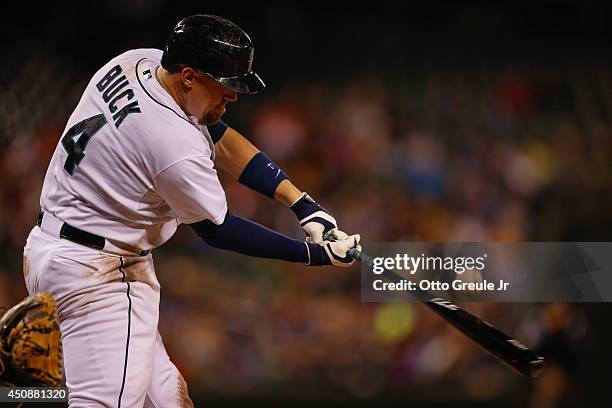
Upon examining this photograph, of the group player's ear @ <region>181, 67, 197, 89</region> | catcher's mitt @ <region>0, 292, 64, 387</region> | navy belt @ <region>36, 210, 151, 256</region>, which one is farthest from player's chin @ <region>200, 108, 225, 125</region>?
catcher's mitt @ <region>0, 292, 64, 387</region>

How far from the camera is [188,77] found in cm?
222

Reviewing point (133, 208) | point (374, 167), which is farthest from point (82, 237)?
point (374, 167)

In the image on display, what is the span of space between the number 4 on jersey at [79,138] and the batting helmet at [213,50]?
234mm

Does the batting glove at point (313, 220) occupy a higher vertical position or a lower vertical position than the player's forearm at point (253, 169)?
lower

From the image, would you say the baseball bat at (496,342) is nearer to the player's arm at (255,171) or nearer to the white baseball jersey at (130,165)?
the player's arm at (255,171)

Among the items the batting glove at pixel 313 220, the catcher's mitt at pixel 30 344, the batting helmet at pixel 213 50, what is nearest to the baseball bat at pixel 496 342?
the batting glove at pixel 313 220

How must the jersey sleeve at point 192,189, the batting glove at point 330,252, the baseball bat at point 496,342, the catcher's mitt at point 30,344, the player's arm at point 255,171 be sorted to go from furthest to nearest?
the player's arm at point 255,171, the baseball bat at point 496,342, the batting glove at point 330,252, the jersey sleeve at point 192,189, the catcher's mitt at point 30,344

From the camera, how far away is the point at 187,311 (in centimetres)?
389

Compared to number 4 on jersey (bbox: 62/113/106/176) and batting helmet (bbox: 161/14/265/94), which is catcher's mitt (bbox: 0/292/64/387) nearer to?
number 4 on jersey (bbox: 62/113/106/176)

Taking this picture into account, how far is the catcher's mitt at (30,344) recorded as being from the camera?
189cm

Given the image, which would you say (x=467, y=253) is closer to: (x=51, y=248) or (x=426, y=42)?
(x=426, y=42)

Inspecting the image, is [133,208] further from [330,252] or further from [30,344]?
[330,252]

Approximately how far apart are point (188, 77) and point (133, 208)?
363 mm

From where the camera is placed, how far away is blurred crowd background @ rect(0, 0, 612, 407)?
382 cm
